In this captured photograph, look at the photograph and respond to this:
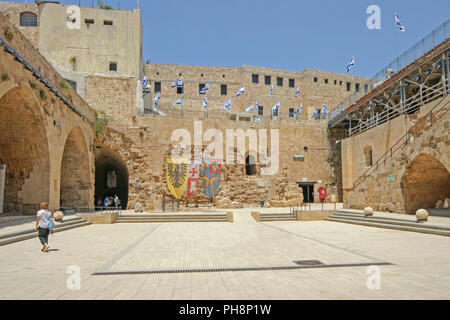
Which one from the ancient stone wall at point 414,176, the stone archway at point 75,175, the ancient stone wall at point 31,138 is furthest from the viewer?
the stone archway at point 75,175

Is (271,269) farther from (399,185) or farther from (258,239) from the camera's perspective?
(399,185)

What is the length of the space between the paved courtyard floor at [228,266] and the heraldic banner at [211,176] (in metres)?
15.3

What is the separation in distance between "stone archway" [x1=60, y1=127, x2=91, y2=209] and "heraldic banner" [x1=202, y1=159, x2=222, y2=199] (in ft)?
28.0

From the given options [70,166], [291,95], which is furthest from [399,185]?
[291,95]

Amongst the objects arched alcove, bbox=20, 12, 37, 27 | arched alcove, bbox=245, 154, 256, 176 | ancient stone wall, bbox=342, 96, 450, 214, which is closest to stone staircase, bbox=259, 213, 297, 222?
ancient stone wall, bbox=342, 96, 450, 214

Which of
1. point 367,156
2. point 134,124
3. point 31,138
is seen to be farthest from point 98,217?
point 367,156

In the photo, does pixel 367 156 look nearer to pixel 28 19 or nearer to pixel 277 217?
pixel 277 217

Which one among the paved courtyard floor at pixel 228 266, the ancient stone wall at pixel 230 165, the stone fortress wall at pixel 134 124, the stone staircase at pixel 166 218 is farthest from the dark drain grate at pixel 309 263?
the stone fortress wall at pixel 134 124

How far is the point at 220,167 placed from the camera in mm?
26000

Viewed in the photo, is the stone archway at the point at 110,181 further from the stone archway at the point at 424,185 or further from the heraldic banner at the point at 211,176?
the stone archway at the point at 424,185

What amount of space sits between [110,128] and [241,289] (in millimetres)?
21107

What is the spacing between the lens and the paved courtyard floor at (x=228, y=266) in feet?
14.6

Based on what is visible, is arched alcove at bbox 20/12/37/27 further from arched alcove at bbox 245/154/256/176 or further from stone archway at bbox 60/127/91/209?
arched alcove at bbox 245/154/256/176

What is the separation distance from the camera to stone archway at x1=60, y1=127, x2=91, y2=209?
20.1 m
